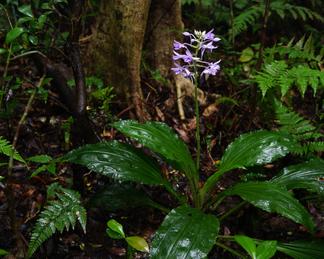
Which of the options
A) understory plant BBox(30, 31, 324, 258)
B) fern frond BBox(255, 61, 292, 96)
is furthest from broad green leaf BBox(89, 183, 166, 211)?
fern frond BBox(255, 61, 292, 96)

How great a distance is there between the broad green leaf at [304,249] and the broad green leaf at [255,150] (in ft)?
1.72

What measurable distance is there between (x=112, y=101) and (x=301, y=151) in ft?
5.35

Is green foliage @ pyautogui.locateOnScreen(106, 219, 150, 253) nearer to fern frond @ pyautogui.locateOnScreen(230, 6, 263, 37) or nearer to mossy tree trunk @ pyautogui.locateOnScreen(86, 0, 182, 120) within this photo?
mossy tree trunk @ pyautogui.locateOnScreen(86, 0, 182, 120)

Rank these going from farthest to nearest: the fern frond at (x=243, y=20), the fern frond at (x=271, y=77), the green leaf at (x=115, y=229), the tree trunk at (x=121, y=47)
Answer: the fern frond at (x=243, y=20)
the tree trunk at (x=121, y=47)
the fern frond at (x=271, y=77)
the green leaf at (x=115, y=229)

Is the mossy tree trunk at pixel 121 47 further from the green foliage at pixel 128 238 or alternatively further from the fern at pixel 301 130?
Result: the green foliage at pixel 128 238

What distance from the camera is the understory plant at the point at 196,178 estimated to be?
212cm

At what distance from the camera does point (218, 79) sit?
14.8 feet

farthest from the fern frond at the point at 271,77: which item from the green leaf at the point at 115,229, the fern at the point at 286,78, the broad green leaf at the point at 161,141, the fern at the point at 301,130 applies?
the green leaf at the point at 115,229

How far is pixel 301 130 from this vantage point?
3.34 metres

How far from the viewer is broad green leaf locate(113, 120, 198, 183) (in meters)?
2.45

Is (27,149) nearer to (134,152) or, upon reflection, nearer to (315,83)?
(134,152)

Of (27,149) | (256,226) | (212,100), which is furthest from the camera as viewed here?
(212,100)

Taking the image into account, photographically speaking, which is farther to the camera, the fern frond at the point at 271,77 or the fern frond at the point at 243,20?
the fern frond at the point at 243,20

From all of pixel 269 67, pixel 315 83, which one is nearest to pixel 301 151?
pixel 315 83
